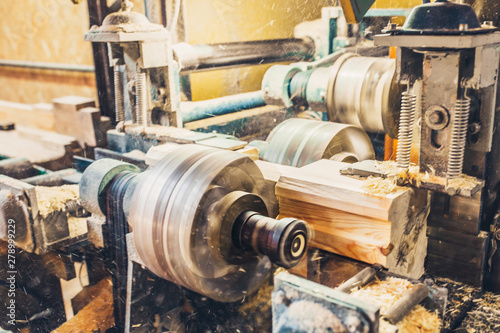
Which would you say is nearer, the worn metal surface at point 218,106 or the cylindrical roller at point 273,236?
the cylindrical roller at point 273,236

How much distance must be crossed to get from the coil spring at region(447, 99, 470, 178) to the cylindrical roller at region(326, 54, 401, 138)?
1.28 metres

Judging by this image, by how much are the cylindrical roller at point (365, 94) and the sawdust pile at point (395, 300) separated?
1589mm

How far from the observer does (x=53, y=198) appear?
2.60 metres

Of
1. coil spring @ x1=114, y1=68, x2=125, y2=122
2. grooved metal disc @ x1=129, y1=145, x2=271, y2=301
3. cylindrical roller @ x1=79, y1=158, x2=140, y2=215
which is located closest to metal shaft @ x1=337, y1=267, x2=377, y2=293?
grooved metal disc @ x1=129, y1=145, x2=271, y2=301

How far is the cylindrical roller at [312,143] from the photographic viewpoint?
8.45 ft

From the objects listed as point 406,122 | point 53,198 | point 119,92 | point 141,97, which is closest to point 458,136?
point 406,122

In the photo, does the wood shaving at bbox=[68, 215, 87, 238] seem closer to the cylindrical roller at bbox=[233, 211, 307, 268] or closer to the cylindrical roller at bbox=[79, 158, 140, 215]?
the cylindrical roller at bbox=[79, 158, 140, 215]

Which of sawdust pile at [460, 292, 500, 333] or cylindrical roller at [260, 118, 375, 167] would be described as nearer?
sawdust pile at [460, 292, 500, 333]

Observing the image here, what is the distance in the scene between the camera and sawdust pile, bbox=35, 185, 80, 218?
251 cm

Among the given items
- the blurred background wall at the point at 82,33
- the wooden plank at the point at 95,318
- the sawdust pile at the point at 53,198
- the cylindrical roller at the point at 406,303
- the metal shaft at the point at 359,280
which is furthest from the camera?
the blurred background wall at the point at 82,33

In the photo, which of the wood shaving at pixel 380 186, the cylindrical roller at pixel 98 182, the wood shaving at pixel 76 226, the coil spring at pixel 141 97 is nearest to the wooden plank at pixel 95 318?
the wood shaving at pixel 76 226

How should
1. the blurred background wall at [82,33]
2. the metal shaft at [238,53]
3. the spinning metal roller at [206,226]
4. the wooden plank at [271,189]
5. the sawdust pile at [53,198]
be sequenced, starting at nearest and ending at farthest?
the spinning metal roller at [206,226] → the wooden plank at [271,189] → the sawdust pile at [53,198] → the metal shaft at [238,53] → the blurred background wall at [82,33]

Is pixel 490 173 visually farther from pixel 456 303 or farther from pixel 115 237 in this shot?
pixel 115 237

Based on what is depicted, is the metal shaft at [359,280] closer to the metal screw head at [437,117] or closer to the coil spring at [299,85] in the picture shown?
the metal screw head at [437,117]
